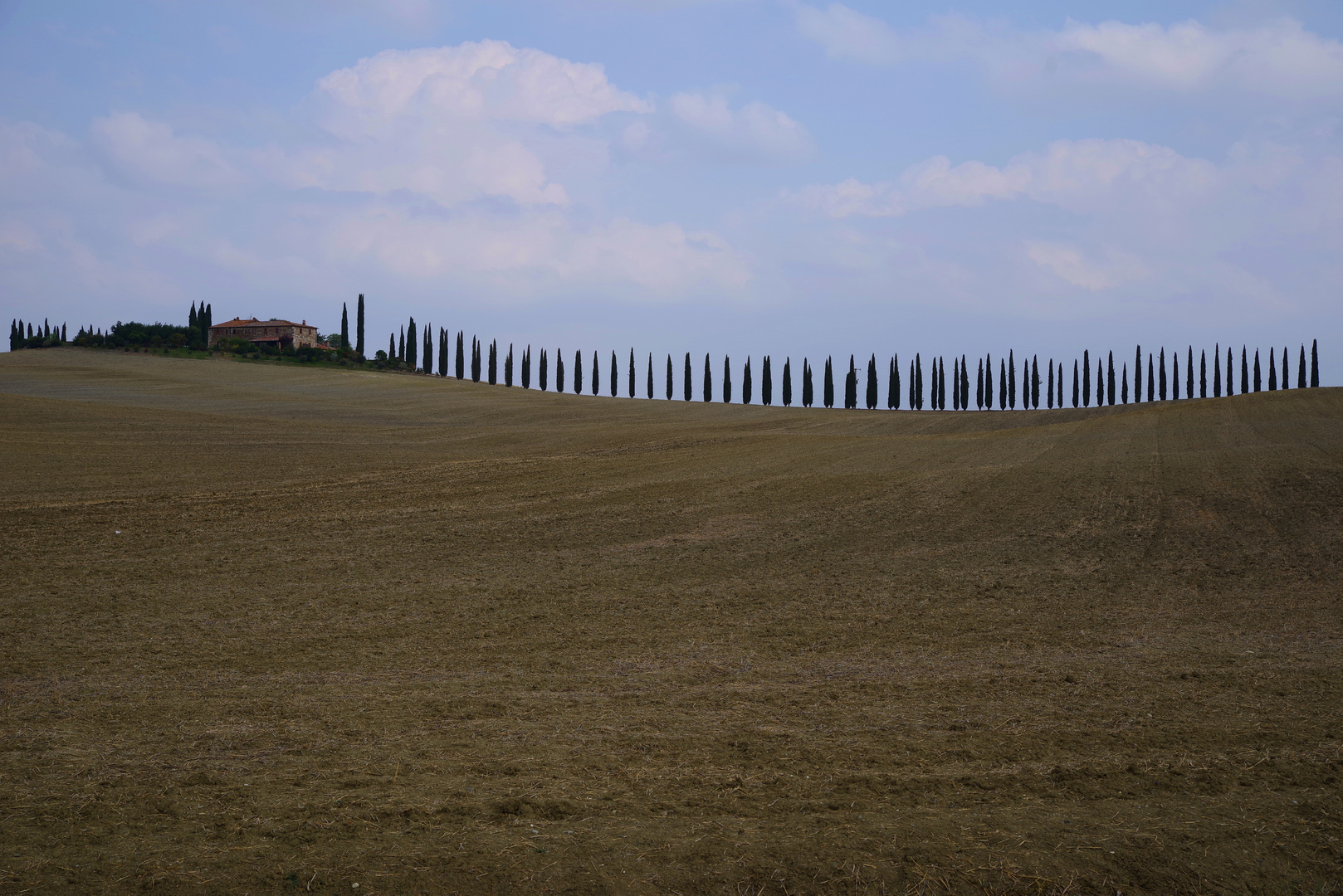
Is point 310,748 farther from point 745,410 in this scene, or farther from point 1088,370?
point 1088,370

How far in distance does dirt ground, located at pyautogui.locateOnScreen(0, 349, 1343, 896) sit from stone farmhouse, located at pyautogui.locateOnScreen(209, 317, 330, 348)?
254 ft

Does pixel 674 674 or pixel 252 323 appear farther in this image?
pixel 252 323

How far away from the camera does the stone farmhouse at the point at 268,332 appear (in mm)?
102000

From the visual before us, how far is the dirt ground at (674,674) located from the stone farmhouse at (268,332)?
77458mm

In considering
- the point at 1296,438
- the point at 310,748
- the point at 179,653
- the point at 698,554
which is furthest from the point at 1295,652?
the point at 1296,438

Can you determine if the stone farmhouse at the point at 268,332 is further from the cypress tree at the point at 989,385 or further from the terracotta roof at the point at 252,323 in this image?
the cypress tree at the point at 989,385

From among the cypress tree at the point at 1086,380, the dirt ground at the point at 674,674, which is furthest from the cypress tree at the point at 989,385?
the dirt ground at the point at 674,674

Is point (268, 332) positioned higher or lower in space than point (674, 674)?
higher

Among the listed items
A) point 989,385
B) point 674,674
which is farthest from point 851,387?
point 674,674

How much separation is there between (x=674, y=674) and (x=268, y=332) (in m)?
106

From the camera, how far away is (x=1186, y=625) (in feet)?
Answer: 44.6

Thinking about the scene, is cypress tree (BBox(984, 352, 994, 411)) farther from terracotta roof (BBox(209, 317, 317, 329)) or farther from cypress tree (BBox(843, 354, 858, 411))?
terracotta roof (BBox(209, 317, 317, 329))

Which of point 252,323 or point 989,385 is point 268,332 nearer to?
point 252,323

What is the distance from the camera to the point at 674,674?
11102 mm
